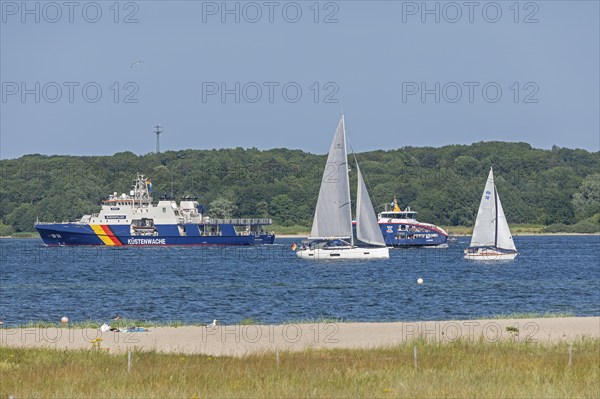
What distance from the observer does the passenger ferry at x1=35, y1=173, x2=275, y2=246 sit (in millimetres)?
132125

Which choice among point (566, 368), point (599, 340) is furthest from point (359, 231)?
point (566, 368)

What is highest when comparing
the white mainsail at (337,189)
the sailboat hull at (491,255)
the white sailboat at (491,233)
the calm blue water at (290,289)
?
the white mainsail at (337,189)

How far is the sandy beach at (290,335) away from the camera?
29.8 metres

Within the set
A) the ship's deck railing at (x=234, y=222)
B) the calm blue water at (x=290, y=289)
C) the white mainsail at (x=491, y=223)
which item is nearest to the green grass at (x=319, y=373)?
the calm blue water at (x=290, y=289)

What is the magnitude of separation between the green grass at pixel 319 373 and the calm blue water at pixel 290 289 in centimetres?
1588

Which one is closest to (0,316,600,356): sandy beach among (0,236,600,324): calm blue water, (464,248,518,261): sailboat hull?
(0,236,600,324): calm blue water

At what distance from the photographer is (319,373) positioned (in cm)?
2291

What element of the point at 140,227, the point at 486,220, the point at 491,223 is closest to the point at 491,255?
the point at 491,223

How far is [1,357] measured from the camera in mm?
25375

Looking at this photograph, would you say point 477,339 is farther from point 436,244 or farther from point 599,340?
point 436,244

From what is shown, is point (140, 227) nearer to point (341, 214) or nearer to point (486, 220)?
point (341, 214)

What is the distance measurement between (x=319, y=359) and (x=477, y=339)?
6425 mm

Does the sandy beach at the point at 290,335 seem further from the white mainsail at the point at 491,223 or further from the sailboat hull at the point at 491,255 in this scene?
the sailboat hull at the point at 491,255

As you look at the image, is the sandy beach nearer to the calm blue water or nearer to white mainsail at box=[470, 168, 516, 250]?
the calm blue water
